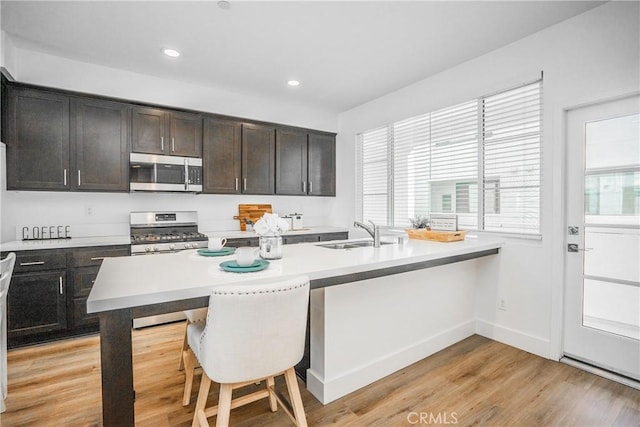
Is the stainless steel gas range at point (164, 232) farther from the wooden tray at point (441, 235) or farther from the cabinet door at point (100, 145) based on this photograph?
the wooden tray at point (441, 235)

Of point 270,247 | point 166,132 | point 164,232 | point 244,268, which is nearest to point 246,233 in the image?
point 164,232

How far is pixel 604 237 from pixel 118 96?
15.6 feet

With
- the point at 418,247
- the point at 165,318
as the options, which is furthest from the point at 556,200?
the point at 165,318

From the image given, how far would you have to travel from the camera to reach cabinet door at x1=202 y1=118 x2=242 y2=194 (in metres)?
3.93

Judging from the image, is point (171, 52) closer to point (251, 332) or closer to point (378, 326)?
point (251, 332)

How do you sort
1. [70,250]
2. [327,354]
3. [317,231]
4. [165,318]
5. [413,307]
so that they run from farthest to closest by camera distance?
[317,231] < [165,318] < [70,250] < [413,307] < [327,354]

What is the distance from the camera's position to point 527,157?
114 inches

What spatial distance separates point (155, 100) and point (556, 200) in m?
4.19

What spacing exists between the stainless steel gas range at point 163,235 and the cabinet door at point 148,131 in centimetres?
75

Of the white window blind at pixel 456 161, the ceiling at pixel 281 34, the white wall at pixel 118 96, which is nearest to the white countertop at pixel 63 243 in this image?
the white wall at pixel 118 96

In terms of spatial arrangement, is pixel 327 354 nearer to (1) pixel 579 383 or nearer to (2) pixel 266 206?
(1) pixel 579 383

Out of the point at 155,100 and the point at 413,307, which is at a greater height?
the point at 155,100

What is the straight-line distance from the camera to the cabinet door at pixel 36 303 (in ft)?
9.25

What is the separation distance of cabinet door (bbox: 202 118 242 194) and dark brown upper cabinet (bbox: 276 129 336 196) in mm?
603
